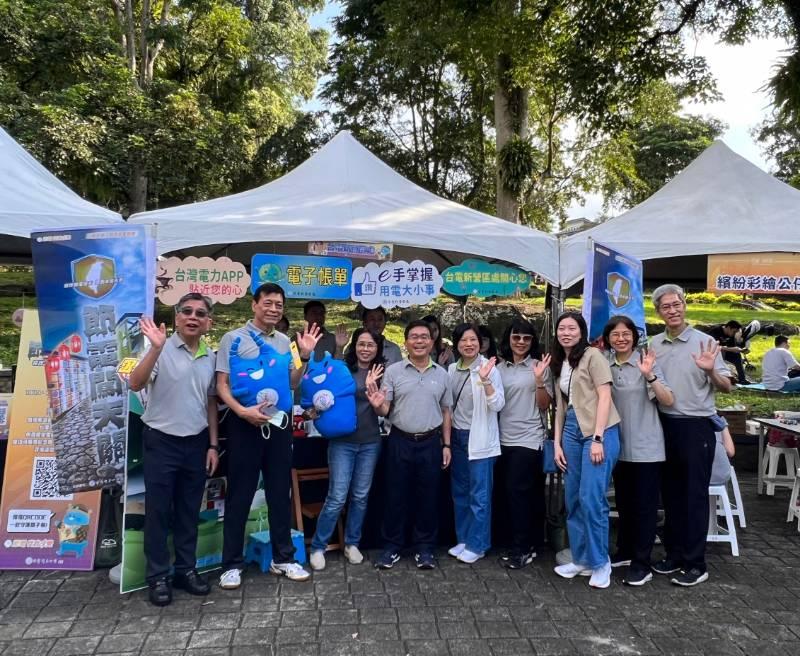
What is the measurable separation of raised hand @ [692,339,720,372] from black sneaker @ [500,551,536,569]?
5.21 feet

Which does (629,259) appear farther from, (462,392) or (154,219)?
(154,219)

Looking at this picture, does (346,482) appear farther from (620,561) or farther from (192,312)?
(620,561)

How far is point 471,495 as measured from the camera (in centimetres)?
377

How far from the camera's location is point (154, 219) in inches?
161

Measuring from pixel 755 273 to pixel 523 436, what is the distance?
2408 millimetres

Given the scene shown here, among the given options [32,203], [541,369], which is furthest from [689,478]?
[32,203]

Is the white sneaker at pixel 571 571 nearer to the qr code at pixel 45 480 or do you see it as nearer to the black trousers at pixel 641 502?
the black trousers at pixel 641 502

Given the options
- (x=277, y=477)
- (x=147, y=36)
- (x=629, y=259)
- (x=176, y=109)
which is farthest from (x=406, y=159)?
(x=277, y=477)

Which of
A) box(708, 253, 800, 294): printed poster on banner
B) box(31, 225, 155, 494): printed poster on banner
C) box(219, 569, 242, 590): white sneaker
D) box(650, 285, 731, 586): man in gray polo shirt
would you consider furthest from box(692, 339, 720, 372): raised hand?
box(31, 225, 155, 494): printed poster on banner

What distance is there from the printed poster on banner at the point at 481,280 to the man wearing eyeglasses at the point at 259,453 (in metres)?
1.26

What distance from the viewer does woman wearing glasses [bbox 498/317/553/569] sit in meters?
3.71

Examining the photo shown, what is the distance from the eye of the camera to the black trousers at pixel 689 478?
348 centimetres

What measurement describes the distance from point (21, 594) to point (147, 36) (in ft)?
48.9

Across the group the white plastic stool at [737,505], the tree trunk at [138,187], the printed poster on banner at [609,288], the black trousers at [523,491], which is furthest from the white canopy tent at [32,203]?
the tree trunk at [138,187]
